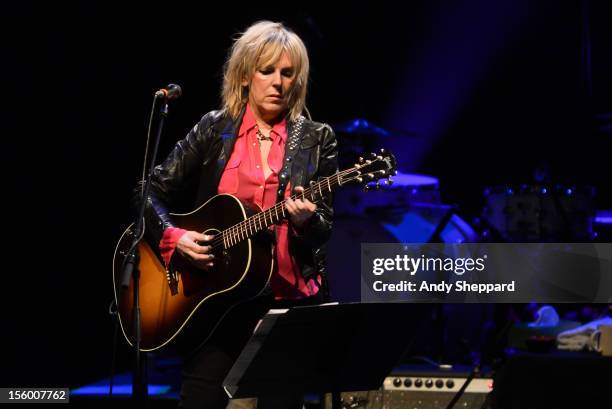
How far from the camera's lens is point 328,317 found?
2777mm

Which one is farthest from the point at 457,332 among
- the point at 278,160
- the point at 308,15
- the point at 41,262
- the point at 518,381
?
the point at 278,160

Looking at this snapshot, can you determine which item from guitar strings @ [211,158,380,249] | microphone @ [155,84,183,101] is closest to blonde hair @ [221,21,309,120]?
microphone @ [155,84,183,101]

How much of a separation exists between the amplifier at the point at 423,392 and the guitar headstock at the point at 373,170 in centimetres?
162

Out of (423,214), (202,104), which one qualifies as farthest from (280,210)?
(423,214)

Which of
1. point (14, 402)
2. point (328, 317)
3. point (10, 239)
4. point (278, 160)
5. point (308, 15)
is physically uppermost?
point (308, 15)

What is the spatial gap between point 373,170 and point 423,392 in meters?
1.69

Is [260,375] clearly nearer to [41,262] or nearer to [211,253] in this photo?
[211,253]

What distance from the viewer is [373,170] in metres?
3.13

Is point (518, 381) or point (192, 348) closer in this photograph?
point (192, 348)

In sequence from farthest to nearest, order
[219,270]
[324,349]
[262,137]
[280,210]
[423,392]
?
[423,392] → [262,137] → [219,270] → [280,210] → [324,349]

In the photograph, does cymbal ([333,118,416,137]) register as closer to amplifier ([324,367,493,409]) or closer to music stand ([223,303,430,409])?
amplifier ([324,367,493,409])

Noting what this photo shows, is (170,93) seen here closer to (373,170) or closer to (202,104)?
(373,170)

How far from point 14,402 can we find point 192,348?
216 cm

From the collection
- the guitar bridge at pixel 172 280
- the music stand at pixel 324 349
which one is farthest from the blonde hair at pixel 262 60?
the music stand at pixel 324 349
